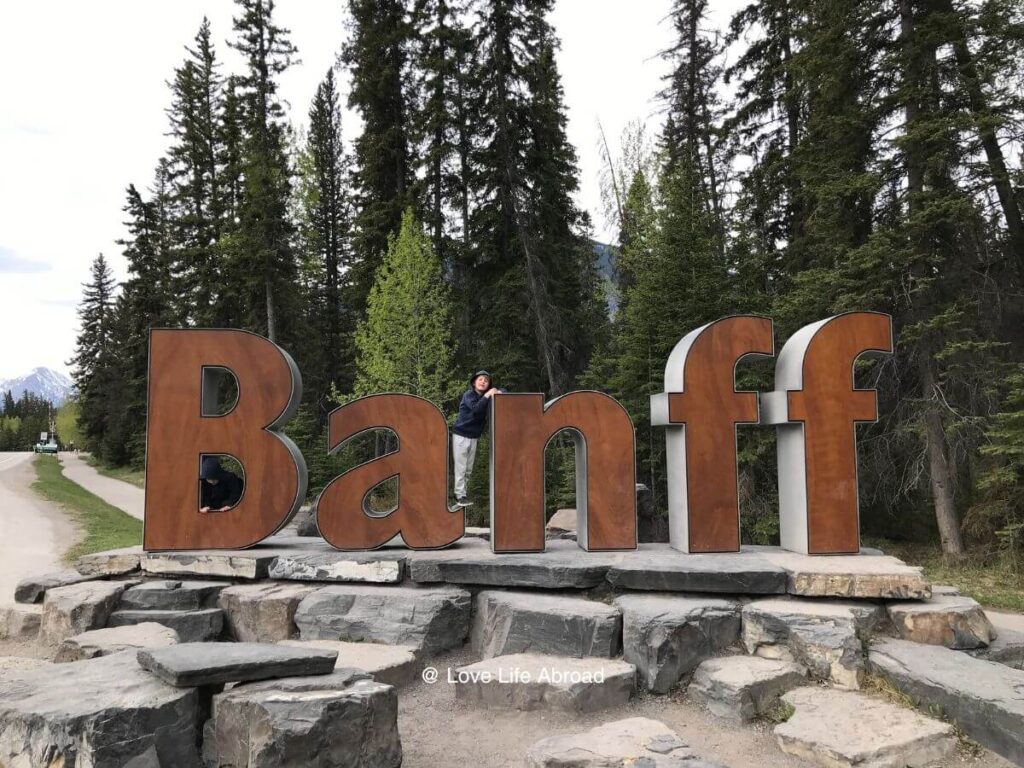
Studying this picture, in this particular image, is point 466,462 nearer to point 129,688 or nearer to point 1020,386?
point 129,688

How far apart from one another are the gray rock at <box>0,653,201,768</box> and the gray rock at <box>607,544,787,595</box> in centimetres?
360

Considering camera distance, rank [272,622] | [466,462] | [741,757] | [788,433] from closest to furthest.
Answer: [741,757] < [272,622] < [788,433] < [466,462]

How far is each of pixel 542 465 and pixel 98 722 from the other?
13.7ft

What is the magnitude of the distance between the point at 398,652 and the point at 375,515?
66.3 inches

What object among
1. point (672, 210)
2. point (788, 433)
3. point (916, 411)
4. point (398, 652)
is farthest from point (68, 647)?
point (672, 210)

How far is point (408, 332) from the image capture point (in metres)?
18.5

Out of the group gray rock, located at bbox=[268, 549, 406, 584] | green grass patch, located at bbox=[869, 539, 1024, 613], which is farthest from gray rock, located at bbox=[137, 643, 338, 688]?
green grass patch, located at bbox=[869, 539, 1024, 613]

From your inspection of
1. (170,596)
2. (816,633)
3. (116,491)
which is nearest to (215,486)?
(170,596)

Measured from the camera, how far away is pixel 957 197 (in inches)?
400

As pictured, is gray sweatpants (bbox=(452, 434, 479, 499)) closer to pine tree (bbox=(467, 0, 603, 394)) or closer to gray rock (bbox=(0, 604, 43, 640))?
gray rock (bbox=(0, 604, 43, 640))

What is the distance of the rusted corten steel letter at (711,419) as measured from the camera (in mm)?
6254

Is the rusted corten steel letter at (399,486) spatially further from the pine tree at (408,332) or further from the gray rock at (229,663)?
the pine tree at (408,332)

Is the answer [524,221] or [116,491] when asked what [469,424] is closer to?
[524,221]

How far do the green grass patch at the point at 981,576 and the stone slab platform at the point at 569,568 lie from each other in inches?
124
